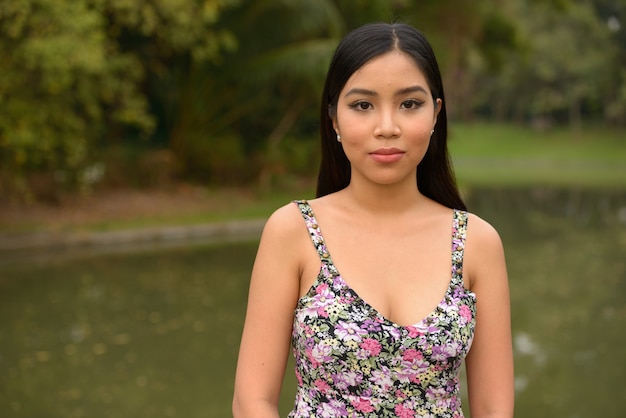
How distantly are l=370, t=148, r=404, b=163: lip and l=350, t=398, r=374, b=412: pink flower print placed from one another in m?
0.53

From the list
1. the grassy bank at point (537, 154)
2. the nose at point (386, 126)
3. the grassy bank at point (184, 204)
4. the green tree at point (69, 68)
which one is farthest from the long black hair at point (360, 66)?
the grassy bank at point (537, 154)

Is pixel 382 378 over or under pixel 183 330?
over

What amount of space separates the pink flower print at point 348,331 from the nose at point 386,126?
1.36 feet

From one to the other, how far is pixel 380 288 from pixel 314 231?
7.9 inches

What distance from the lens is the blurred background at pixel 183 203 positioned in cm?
710

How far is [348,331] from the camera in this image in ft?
6.42

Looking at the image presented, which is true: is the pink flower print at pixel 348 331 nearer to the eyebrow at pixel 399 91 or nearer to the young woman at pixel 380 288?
the young woman at pixel 380 288

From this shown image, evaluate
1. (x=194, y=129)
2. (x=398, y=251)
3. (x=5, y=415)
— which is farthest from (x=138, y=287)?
(x=194, y=129)

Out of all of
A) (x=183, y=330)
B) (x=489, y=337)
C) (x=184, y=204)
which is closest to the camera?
(x=489, y=337)

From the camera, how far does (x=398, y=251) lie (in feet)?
6.83

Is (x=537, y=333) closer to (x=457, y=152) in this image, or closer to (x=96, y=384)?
(x=96, y=384)

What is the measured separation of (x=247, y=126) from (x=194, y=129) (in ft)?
8.30

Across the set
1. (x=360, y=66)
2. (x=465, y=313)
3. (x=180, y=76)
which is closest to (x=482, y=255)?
(x=465, y=313)

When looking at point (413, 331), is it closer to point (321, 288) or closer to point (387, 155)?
point (321, 288)
